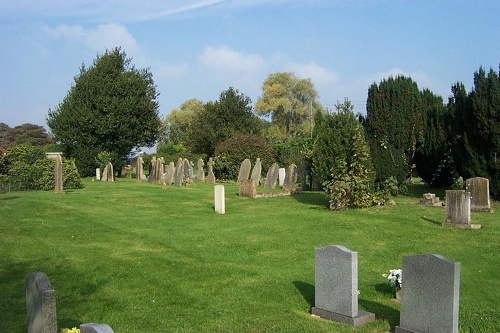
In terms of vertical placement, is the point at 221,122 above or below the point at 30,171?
above

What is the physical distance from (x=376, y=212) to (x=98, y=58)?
34281 millimetres

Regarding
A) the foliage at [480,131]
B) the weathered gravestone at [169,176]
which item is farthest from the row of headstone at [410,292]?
the weathered gravestone at [169,176]

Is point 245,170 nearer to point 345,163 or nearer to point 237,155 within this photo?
point 237,155

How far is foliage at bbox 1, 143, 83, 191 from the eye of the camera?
2548 cm

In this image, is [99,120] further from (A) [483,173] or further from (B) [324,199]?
(A) [483,173]

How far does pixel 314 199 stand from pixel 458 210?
28.0ft

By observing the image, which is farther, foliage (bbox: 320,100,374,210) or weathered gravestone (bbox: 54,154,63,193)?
weathered gravestone (bbox: 54,154,63,193)

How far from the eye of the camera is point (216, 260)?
11180mm

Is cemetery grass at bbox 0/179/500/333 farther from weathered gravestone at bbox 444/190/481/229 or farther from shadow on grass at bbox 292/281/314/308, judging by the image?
weathered gravestone at bbox 444/190/481/229

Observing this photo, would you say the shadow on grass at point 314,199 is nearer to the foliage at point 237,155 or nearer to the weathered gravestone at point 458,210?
the weathered gravestone at point 458,210

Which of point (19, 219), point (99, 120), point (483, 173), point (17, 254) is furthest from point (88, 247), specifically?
point (99, 120)

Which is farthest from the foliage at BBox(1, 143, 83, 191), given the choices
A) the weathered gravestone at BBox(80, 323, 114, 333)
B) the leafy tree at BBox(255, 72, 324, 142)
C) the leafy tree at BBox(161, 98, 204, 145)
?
the leafy tree at BBox(161, 98, 204, 145)

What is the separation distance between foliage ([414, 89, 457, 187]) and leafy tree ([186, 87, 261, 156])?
23.1m

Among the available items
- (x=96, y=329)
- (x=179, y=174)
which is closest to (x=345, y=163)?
(x=96, y=329)
